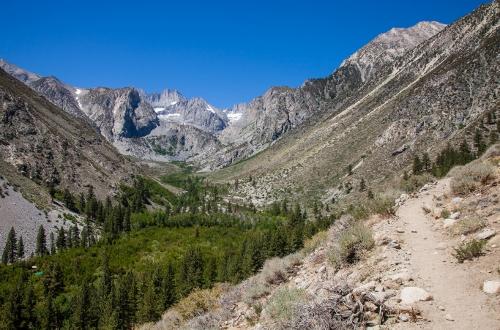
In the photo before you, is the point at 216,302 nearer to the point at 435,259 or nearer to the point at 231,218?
the point at 435,259

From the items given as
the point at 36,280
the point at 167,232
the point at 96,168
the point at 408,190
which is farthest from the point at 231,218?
the point at 408,190

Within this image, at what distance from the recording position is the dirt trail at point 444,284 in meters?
7.70

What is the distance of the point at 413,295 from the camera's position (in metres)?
8.76

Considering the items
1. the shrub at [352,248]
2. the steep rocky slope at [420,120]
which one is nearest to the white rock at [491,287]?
the shrub at [352,248]

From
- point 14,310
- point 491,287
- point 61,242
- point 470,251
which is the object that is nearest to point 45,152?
point 61,242

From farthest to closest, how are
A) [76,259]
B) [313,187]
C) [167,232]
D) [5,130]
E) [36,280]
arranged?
[313,187] < [5,130] < [167,232] < [76,259] < [36,280]

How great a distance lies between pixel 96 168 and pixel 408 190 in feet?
548

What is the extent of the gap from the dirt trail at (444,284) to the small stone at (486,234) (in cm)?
91

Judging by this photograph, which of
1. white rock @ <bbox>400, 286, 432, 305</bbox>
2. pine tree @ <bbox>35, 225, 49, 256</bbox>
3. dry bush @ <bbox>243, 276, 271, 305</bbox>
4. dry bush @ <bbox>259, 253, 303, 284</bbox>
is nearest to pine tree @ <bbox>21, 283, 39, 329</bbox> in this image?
pine tree @ <bbox>35, 225, 49, 256</bbox>

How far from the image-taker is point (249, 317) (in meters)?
12.0

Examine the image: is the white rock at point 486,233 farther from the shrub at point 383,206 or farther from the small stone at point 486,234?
the shrub at point 383,206

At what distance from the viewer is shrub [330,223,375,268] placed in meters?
12.8

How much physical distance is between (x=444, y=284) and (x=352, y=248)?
3.99 metres

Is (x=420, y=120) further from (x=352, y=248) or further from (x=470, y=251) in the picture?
(x=470, y=251)
